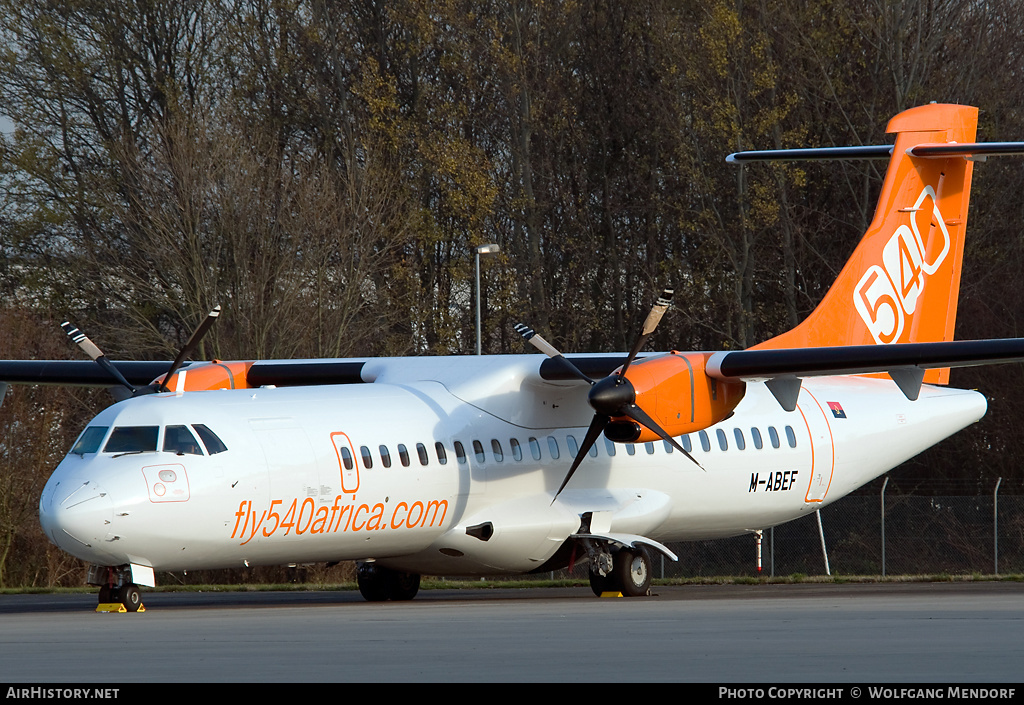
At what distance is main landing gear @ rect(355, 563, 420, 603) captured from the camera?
19.2 metres

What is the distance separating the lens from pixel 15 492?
→ 1045 inches

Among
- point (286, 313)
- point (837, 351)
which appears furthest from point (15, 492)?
point (837, 351)

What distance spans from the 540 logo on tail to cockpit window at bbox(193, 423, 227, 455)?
10395 mm

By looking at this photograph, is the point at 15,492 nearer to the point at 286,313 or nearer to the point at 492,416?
the point at 286,313

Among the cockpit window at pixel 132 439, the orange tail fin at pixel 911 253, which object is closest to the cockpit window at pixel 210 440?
the cockpit window at pixel 132 439

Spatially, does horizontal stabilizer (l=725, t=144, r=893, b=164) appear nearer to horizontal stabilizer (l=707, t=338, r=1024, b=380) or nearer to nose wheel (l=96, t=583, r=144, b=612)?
horizontal stabilizer (l=707, t=338, r=1024, b=380)

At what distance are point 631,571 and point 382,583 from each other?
132 inches

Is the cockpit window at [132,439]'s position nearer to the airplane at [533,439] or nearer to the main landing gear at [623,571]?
the airplane at [533,439]

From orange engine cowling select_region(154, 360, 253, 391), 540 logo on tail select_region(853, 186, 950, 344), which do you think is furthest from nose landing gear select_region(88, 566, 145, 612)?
540 logo on tail select_region(853, 186, 950, 344)

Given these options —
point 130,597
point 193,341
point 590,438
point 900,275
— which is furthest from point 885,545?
point 130,597

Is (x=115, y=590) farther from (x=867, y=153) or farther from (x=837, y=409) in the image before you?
(x=867, y=153)

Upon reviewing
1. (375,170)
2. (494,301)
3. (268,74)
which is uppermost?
(268,74)

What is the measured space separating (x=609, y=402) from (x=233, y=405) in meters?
4.28

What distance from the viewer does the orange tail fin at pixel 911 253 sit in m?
21.7
